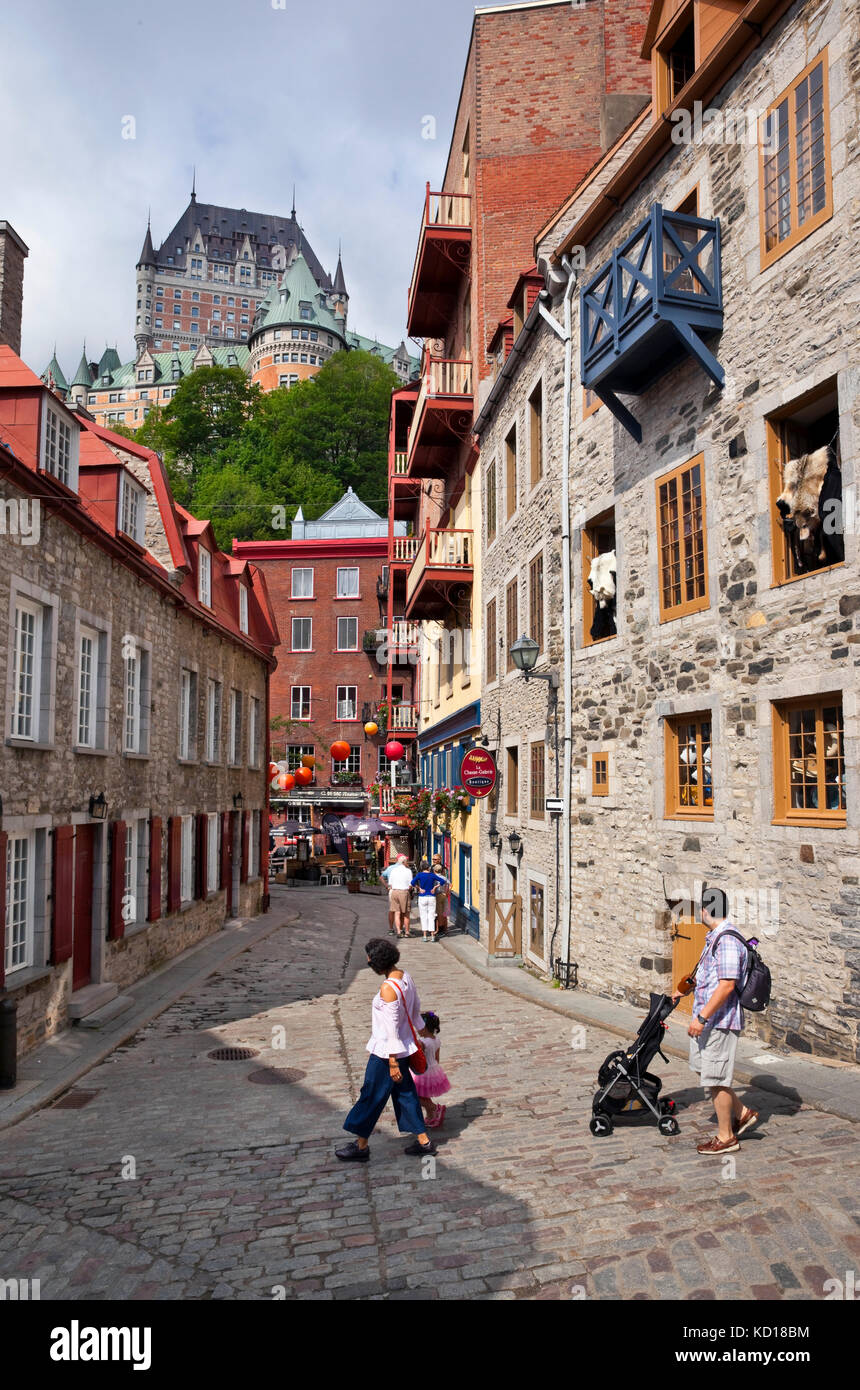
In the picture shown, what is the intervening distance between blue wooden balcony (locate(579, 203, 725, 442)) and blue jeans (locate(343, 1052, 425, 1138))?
Result: 23.1ft

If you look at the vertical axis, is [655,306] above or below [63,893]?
above

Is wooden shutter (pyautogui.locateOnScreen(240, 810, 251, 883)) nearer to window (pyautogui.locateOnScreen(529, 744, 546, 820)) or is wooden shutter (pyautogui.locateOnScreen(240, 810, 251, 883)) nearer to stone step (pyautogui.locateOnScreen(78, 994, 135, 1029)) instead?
window (pyautogui.locateOnScreen(529, 744, 546, 820))

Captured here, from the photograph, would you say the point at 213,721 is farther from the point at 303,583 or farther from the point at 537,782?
the point at 303,583

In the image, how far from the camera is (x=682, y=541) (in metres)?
10.6

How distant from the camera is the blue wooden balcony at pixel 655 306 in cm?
974

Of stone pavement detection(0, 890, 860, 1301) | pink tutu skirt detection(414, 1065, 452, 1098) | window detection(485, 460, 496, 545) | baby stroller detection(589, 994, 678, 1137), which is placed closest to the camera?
stone pavement detection(0, 890, 860, 1301)

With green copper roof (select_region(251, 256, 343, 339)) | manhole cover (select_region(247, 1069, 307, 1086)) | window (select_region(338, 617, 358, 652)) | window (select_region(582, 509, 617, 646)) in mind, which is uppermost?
green copper roof (select_region(251, 256, 343, 339))

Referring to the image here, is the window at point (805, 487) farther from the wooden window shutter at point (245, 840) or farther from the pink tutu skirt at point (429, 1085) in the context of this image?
the wooden window shutter at point (245, 840)

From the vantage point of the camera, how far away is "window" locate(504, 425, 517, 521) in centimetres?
1758

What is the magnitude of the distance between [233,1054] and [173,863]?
22.9 feet

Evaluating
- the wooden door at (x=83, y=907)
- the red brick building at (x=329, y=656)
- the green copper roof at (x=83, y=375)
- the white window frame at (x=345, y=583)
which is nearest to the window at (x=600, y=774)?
the wooden door at (x=83, y=907)

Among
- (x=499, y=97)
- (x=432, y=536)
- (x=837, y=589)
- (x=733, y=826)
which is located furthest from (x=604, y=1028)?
(x=499, y=97)

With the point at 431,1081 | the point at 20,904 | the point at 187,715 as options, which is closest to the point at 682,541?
the point at 431,1081

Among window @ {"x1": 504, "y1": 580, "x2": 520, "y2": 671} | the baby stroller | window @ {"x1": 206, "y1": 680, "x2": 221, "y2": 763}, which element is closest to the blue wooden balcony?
window @ {"x1": 504, "y1": 580, "x2": 520, "y2": 671}
